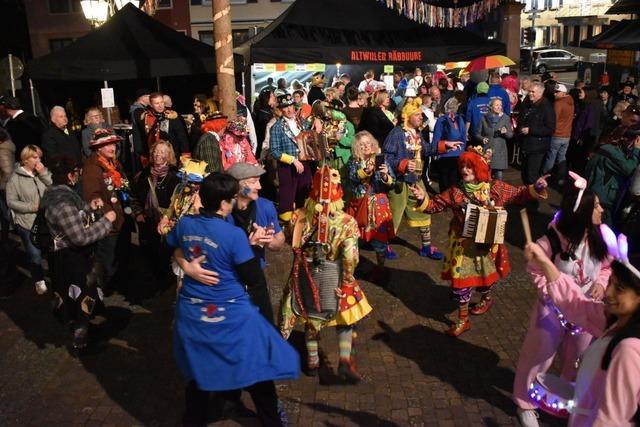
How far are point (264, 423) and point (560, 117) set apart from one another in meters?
8.12

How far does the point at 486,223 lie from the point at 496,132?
463 centimetres

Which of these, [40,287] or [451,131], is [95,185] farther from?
[451,131]

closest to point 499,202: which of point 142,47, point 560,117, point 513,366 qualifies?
point 513,366

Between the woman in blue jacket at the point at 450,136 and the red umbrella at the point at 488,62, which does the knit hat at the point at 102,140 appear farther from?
the red umbrella at the point at 488,62

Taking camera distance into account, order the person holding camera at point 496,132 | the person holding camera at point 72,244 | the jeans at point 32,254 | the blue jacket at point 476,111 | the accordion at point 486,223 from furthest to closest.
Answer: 1. the blue jacket at point 476,111
2. the person holding camera at point 496,132
3. the jeans at point 32,254
4. the accordion at point 486,223
5. the person holding camera at point 72,244

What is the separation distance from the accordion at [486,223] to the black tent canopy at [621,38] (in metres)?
8.84

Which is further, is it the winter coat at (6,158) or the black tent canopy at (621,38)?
the black tent canopy at (621,38)

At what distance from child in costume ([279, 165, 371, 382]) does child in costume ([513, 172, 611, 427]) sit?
4.36ft

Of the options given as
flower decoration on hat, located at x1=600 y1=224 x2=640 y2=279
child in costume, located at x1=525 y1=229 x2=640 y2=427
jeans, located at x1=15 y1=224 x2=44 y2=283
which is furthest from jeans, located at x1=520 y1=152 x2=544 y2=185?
jeans, located at x1=15 y1=224 x2=44 y2=283

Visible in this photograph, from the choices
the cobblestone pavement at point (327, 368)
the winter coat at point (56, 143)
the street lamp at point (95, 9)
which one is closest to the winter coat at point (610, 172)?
the cobblestone pavement at point (327, 368)

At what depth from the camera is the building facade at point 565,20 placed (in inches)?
2127

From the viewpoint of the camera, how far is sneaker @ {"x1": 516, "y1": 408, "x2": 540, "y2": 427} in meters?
4.32

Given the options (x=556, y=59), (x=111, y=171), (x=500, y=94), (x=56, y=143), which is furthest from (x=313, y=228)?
(x=556, y=59)

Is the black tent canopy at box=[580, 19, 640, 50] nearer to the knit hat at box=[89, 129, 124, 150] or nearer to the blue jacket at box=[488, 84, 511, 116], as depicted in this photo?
the blue jacket at box=[488, 84, 511, 116]
